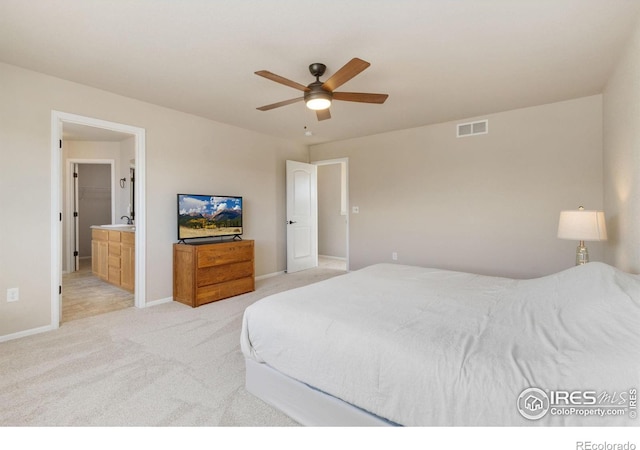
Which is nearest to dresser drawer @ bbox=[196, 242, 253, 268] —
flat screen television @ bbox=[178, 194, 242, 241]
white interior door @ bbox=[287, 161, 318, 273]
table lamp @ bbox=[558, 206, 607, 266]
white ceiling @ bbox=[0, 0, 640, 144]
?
flat screen television @ bbox=[178, 194, 242, 241]

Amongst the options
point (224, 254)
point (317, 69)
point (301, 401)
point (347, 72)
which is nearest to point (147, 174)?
point (224, 254)

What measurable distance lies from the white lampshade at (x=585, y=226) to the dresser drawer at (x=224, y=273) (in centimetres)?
361

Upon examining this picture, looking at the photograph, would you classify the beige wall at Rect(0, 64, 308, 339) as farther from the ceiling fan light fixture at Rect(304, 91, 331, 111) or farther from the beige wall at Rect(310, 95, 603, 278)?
the ceiling fan light fixture at Rect(304, 91, 331, 111)

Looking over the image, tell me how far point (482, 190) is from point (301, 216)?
3136 millimetres

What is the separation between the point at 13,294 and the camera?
279 centimetres

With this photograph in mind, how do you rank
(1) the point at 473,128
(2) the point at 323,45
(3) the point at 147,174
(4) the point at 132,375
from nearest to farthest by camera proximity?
(4) the point at 132,375, (2) the point at 323,45, (3) the point at 147,174, (1) the point at 473,128

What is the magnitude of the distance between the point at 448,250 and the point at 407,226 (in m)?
0.73

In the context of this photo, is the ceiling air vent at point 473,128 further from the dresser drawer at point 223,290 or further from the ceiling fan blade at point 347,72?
the dresser drawer at point 223,290

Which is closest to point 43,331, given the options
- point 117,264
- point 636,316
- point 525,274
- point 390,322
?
point 117,264

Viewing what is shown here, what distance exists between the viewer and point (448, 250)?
14.9 feet

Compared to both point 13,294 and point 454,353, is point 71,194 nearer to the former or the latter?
point 13,294

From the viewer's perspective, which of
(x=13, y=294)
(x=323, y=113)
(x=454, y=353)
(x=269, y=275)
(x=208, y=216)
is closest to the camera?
(x=454, y=353)

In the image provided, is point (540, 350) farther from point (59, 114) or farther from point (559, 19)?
point (59, 114)

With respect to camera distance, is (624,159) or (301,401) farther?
(624,159)
